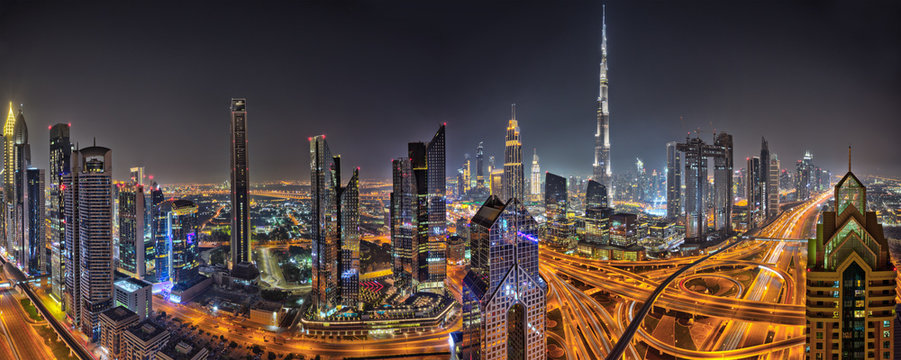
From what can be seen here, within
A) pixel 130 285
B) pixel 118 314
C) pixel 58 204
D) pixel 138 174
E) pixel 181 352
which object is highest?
pixel 138 174

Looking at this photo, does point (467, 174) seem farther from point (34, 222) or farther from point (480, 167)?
point (34, 222)

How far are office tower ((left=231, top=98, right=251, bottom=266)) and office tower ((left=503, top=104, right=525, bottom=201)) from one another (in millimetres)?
19145

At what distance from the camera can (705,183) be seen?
29.6 m

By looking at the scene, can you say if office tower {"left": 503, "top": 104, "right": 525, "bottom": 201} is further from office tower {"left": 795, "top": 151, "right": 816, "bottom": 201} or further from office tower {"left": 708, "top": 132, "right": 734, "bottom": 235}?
office tower {"left": 795, "top": 151, "right": 816, "bottom": 201}

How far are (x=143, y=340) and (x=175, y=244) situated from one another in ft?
38.1

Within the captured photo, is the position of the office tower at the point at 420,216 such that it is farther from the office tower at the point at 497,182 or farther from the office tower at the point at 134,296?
the office tower at the point at 497,182

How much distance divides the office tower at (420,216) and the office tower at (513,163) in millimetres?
10887

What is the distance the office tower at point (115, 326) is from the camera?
1255 cm

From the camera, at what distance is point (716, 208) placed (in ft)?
97.5

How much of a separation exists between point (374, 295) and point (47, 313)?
13.6 m

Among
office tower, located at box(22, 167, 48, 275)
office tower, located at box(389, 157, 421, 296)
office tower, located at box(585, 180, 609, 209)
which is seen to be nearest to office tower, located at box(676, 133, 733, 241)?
office tower, located at box(585, 180, 609, 209)

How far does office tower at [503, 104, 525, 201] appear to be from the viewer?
30922mm

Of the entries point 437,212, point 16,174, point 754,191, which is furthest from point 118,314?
point 754,191

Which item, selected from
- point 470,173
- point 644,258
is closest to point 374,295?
point 644,258
